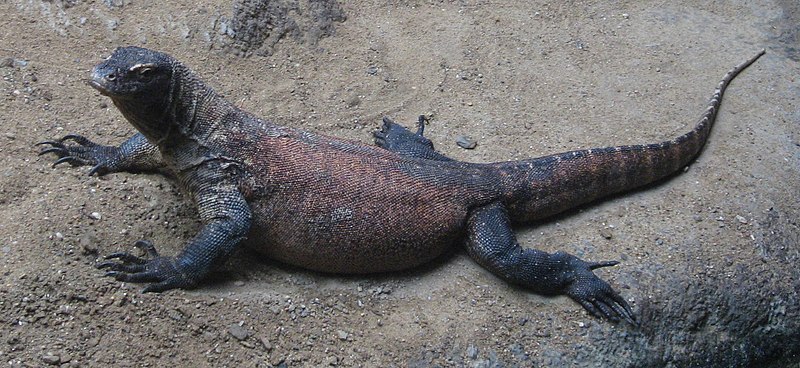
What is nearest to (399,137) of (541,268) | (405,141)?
(405,141)


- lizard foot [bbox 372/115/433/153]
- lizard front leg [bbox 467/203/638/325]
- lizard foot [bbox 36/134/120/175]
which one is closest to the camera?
lizard front leg [bbox 467/203/638/325]

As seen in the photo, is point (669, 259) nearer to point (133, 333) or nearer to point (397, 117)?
point (397, 117)

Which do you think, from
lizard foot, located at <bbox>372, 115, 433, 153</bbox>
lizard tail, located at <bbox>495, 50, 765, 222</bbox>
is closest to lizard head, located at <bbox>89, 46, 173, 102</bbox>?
lizard foot, located at <bbox>372, 115, 433, 153</bbox>

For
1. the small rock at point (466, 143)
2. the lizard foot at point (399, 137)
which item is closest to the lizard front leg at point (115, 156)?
the lizard foot at point (399, 137)

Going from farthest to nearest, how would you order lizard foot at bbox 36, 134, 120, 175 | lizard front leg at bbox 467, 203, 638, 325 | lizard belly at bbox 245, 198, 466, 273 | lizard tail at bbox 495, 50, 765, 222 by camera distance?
lizard tail at bbox 495, 50, 765, 222 → lizard foot at bbox 36, 134, 120, 175 → lizard front leg at bbox 467, 203, 638, 325 → lizard belly at bbox 245, 198, 466, 273

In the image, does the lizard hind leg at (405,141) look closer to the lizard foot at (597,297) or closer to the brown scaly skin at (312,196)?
the brown scaly skin at (312,196)

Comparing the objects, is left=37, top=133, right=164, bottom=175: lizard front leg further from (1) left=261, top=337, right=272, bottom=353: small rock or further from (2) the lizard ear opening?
(1) left=261, top=337, right=272, bottom=353: small rock

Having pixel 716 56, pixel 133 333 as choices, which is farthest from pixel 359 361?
pixel 716 56

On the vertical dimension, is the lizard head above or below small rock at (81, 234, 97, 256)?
above
